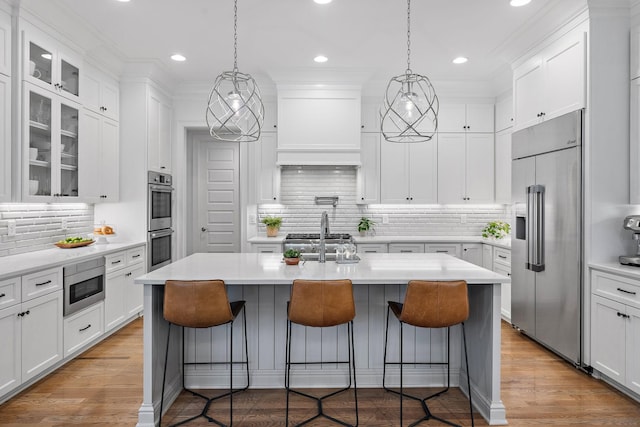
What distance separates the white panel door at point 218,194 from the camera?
5.84 m

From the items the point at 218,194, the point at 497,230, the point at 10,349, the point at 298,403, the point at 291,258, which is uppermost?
the point at 218,194

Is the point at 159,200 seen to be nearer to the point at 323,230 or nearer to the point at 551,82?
the point at 323,230

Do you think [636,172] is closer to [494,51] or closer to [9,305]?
[494,51]

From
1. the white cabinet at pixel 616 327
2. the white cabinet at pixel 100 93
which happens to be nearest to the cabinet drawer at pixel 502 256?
the white cabinet at pixel 616 327

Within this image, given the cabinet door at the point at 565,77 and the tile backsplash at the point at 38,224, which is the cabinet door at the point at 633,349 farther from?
the tile backsplash at the point at 38,224

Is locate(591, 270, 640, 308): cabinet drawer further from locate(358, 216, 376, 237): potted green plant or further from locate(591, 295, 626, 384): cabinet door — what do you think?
locate(358, 216, 376, 237): potted green plant

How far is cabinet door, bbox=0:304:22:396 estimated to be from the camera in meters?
2.56

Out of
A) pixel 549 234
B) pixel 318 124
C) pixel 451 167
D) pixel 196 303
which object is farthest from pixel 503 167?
pixel 196 303

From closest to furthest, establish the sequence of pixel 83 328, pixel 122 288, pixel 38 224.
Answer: pixel 83 328
pixel 38 224
pixel 122 288

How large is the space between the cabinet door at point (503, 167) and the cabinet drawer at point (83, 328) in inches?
185

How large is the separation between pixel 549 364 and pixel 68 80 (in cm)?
489

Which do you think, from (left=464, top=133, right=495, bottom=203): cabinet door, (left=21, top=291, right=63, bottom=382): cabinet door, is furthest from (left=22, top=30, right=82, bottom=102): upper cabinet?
(left=464, top=133, right=495, bottom=203): cabinet door

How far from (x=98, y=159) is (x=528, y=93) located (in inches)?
171

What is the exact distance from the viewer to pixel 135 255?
4387 millimetres
